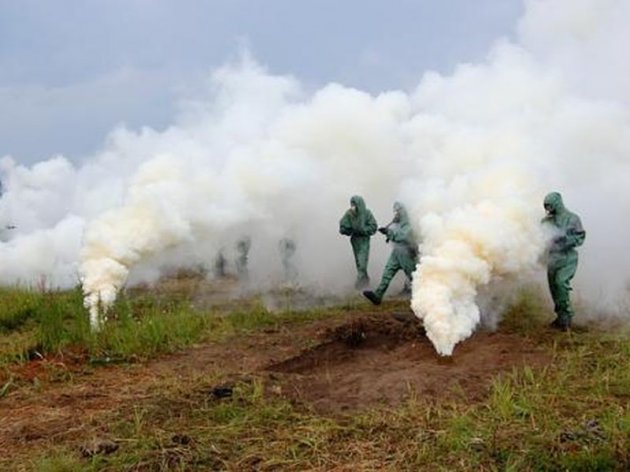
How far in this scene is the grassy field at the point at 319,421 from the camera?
6141 mm

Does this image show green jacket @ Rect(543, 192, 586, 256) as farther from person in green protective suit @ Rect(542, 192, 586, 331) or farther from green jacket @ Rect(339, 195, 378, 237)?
green jacket @ Rect(339, 195, 378, 237)

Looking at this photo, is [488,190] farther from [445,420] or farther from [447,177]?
[445,420]

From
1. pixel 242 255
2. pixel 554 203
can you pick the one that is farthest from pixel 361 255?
pixel 554 203

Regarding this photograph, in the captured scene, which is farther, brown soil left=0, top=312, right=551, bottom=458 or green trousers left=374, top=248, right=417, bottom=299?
green trousers left=374, top=248, right=417, bottom=299

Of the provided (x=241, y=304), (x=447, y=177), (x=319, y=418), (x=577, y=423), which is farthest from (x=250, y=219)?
(x=577, y=423)

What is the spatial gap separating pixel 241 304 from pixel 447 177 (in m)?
4.45

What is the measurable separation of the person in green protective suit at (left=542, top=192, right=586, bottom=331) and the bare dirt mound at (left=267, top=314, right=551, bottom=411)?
3.43 ft

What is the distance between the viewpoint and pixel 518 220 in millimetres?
10703

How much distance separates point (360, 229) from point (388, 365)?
635 cm

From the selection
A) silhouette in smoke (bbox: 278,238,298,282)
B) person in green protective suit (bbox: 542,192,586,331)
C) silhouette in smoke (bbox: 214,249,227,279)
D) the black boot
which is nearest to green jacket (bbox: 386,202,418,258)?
the black boot

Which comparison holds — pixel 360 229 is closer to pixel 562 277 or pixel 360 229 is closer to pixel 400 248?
pixel 400 248

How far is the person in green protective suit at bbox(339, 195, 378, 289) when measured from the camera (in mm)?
15656

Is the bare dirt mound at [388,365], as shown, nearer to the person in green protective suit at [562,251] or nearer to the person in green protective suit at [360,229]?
the person in green protective suit at [562,251]

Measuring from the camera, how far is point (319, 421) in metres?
7.16
